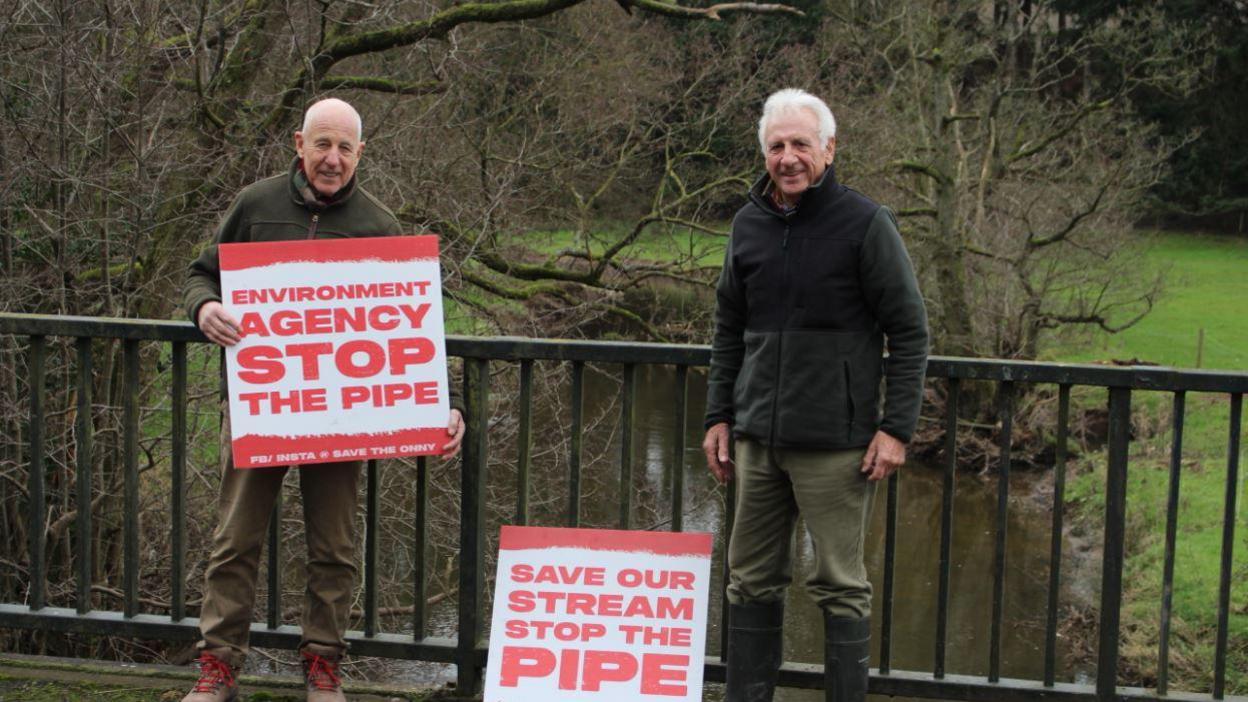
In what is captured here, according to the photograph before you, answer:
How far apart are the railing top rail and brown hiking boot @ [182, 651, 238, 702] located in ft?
3.39

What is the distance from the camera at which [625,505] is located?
4.77 meters

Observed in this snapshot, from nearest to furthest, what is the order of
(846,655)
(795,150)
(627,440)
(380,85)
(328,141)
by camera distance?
(795,150), (846,655), (328,141), (627,440), (380,85)

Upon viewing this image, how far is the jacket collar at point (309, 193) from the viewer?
434 cm

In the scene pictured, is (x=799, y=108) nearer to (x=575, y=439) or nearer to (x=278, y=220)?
(x=575, y=439)

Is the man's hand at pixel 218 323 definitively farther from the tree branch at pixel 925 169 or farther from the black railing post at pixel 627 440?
the tree branch at pixel 925 169

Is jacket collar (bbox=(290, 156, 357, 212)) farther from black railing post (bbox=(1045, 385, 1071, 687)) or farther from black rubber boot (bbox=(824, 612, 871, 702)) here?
black railing post (bbox=(1045, 385, 1071, 687))

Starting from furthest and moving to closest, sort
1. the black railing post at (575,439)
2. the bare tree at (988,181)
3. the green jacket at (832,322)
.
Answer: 1. the bare tree at (988,181)
2. the black railing post at (575,439)
3. the green jacket at (832,322)

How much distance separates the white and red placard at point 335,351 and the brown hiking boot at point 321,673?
2.08 feet

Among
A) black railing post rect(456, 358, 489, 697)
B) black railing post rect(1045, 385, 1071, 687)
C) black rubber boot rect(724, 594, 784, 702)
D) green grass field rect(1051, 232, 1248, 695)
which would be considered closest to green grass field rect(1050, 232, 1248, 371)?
green grass field rect(1051, 232, 1248, 695)

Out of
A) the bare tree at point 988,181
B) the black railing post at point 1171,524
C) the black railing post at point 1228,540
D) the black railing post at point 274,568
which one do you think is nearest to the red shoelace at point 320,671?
the black railing post at point 274,568

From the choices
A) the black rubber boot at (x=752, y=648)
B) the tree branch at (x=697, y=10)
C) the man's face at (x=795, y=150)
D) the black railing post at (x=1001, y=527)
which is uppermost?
the tree branch at (x=697, y=10)

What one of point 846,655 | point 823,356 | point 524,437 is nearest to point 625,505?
point 524,437

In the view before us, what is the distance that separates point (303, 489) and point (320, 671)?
0.59 m

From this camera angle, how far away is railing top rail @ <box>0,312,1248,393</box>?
4367mm
